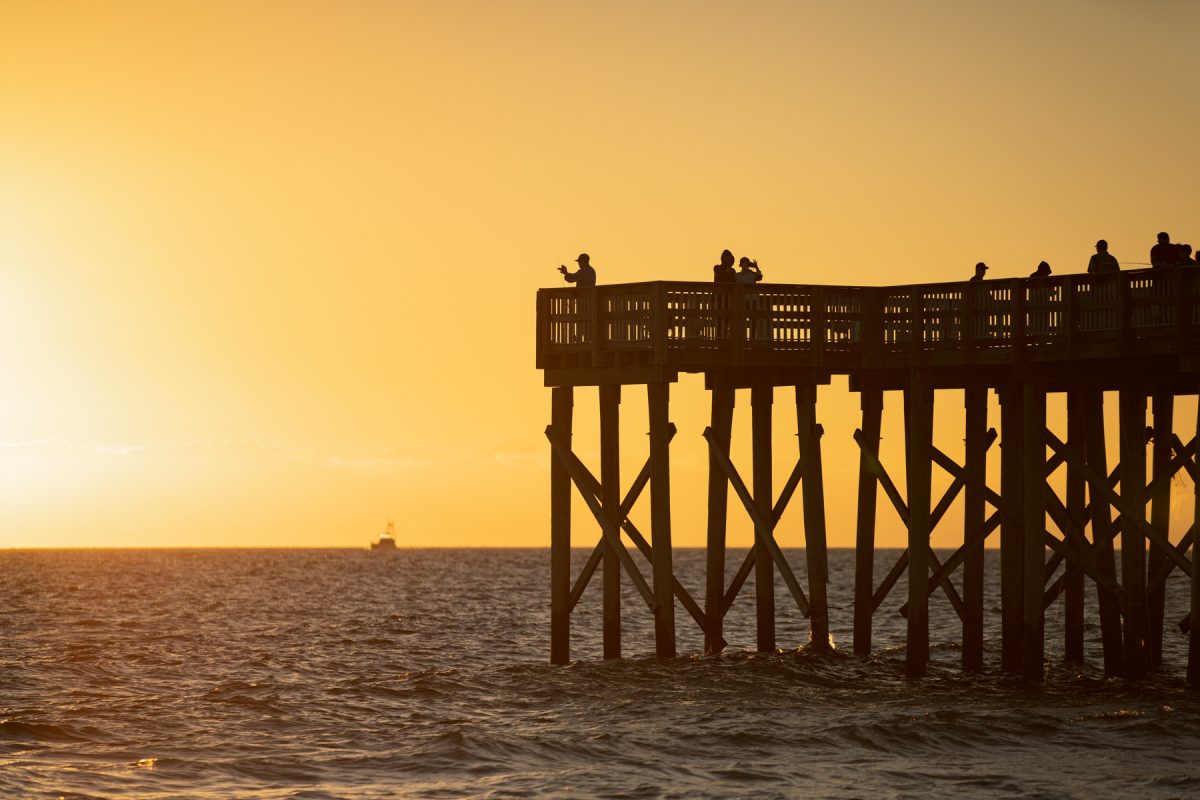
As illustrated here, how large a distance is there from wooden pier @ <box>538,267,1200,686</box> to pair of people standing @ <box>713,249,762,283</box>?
1.47 feet

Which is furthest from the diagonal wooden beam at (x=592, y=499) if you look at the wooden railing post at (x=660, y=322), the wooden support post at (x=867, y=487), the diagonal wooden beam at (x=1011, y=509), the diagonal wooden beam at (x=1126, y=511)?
the diagonal wooden beam at (x=1126, y=511)

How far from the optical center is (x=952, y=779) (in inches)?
907

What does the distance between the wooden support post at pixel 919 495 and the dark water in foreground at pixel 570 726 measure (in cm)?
130

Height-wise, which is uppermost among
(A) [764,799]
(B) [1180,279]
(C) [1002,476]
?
(B) [1180,279]

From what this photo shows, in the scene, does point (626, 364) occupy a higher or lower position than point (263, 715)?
higher

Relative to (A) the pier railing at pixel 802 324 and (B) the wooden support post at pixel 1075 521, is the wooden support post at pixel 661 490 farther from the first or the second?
(B) the wooden support post at pixel 1075 521

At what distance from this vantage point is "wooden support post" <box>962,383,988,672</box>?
31.8m

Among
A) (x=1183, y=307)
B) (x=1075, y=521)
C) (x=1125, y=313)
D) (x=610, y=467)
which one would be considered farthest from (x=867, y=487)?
(x=1183, y=307)

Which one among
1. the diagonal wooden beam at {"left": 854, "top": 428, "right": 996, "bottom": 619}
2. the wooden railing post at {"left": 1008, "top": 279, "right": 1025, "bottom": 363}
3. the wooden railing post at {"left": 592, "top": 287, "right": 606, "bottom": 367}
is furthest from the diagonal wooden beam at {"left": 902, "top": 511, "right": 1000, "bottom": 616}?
the wooden railing post at {"left": 592, "top": 287, "right": 606, "bottom": 367}

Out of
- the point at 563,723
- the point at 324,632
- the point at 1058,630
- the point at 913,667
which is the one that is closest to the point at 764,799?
the point at 563,723

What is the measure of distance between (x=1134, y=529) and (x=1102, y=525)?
219cm

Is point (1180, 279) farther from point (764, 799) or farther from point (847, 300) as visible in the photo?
point (764, 799)

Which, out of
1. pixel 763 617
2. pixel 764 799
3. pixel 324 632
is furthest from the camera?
pixel 324 632

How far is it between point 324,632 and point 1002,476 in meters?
28.8
